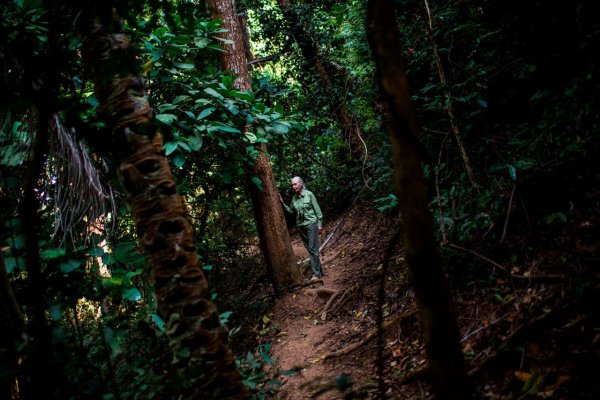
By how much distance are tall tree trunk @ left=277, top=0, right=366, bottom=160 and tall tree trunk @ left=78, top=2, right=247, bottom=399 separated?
8773 millimetres

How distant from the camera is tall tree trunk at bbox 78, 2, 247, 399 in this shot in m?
2.04

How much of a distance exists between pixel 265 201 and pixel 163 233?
506 cm

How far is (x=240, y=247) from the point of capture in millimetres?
9789

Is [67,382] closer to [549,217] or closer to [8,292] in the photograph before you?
[8,292]

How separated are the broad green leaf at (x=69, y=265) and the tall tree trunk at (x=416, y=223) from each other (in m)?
2.54

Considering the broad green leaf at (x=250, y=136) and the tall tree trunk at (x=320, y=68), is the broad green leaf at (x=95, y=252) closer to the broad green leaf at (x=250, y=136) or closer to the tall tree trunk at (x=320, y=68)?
the broad green leaf at (x=250, y=136)

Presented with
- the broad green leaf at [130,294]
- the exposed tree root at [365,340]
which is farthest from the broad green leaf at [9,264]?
the exposed tree root at [365,340]

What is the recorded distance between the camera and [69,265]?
2.71 meters

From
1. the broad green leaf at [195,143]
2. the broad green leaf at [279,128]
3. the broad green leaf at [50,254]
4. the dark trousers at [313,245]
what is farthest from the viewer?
the dark trousers at [313,245]

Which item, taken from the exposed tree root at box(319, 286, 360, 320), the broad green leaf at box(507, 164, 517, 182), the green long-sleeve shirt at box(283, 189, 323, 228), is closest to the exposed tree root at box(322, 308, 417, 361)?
the exposed tree root at box(319, 286, 360, 320)

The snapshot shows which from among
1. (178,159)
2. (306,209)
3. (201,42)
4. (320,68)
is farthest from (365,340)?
(320,68)

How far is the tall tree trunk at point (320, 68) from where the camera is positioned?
1070 cm

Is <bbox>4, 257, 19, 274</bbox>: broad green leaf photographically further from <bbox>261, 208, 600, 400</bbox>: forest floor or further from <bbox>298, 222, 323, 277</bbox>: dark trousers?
<bbox>298, 222, 323, 277</bbox>: dark trousers

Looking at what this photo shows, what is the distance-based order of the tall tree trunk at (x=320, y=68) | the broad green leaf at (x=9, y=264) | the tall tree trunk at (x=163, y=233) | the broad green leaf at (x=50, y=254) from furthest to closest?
the tall tree trunk at (x=320, y=68) → the broad green leaf at (x=50, y=254) → the broad green leaf at (x=9, y=264) → the tall tree trunk at (x=163, y=233)
